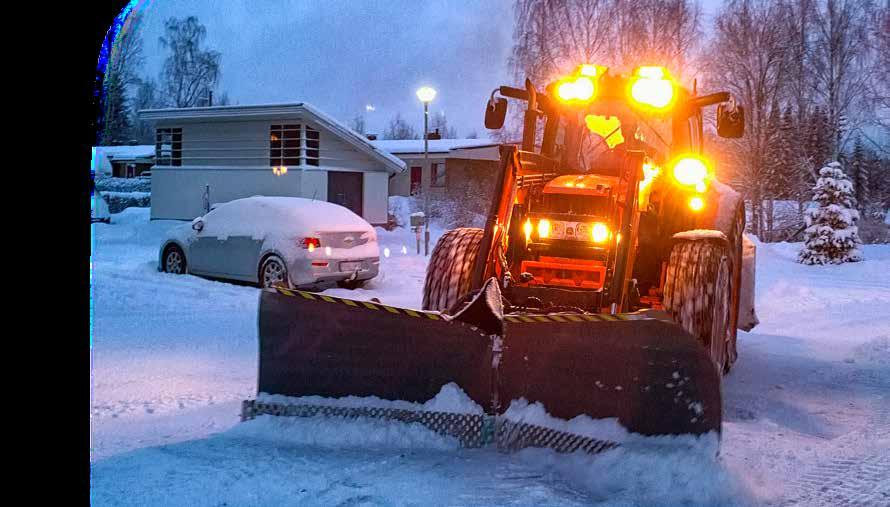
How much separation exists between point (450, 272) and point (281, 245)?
6141 millimetres

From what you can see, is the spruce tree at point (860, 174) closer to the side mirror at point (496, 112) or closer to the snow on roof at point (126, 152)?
the snow on roof at point (126, 152)

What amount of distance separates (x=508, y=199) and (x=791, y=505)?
2.93 meters

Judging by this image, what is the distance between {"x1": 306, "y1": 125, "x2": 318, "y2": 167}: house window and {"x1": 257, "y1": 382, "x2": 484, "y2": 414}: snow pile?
2112 centimetres

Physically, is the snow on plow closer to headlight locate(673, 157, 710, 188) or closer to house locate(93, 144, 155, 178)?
headlight locate(673, 157, 710, 188)

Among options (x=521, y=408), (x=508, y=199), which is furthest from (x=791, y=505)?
(x=508, y=199)

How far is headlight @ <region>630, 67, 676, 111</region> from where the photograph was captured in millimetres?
6891

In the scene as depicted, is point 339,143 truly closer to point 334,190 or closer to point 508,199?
point 334,190

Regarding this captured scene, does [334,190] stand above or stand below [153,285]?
above

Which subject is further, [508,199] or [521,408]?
[508,199]

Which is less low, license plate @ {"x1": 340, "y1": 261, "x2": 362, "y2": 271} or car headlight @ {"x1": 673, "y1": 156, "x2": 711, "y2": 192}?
car headlight @ {"x1": 673, "y1": 156, "x2": 711, "y2": 192}

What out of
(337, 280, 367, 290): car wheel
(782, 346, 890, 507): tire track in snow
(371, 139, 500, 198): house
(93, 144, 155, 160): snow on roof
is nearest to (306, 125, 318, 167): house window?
(337, 280, 367, 290): car wheel

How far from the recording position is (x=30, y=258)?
2.90 metres

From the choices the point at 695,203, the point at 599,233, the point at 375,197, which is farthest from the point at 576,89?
the point at 375,197

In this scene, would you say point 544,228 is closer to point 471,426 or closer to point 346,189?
point 471,426
